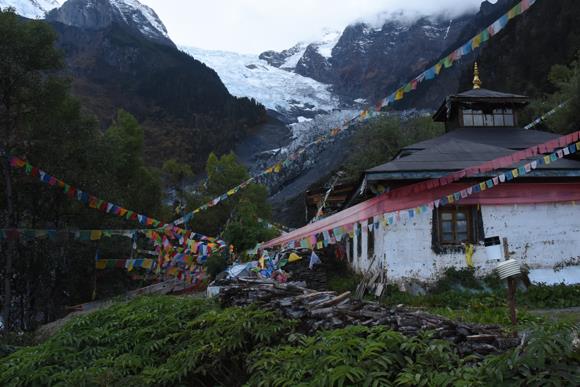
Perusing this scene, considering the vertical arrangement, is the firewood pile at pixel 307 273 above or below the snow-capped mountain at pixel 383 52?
below

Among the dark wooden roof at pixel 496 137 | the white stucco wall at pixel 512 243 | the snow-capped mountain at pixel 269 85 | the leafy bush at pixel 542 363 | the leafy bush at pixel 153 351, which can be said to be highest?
the snow-capped mountain at pixel 269 85

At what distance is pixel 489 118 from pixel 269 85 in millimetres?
141575

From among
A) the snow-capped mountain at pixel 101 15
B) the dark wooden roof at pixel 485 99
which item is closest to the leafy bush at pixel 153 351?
the dark wooden roof at pixel 485 99

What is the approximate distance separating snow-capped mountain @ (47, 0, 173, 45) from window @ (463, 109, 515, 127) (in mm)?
113378

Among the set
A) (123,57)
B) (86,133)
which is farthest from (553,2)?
(123,57)

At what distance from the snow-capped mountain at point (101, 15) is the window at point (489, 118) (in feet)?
372

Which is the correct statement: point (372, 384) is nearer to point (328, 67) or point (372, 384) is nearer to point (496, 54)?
point (496, 54)

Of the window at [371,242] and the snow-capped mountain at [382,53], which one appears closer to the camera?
the window at [371,242]

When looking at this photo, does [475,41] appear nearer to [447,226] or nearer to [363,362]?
[363,362]

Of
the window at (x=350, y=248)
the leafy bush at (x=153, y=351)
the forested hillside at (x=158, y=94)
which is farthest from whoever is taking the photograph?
the forested hillside at (x=158, y=94)

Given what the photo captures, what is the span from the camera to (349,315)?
7121mm

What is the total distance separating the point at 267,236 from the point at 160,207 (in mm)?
11227

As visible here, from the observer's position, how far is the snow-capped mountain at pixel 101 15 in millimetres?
128500

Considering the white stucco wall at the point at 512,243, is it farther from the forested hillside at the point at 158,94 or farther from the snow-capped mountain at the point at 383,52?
the snow-capped mountain at the point at 383,52
